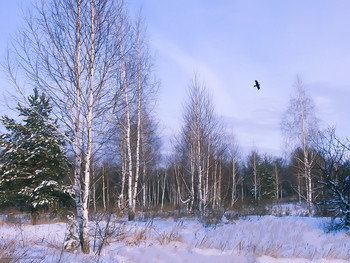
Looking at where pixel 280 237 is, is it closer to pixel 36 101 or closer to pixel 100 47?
pixel 100 47

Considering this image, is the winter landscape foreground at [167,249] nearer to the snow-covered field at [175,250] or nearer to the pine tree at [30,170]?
the snow-covered field at [175,250]

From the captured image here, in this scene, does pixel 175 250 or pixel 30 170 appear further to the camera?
pixel 30 170

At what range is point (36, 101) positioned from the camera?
12172mm

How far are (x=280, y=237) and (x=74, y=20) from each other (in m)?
7.70

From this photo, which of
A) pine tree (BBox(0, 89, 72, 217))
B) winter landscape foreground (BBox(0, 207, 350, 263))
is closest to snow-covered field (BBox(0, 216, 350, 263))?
winter landscape foreground (BBox(0, 207, 350, 263))

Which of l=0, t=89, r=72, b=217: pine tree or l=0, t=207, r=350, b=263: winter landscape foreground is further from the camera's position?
l=0, t=89, r=72, b=217: pine tree

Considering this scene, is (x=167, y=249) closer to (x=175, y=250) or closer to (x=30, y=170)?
(x=175, y=250)

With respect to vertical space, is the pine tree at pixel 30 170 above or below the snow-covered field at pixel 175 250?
above

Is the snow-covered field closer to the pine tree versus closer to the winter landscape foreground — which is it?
the winter landscape foreground

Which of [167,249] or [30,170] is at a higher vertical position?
[30,170]

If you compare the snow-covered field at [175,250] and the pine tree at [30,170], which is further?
the pine tree at [30,170]

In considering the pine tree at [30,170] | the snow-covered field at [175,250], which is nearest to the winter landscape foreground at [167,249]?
the snow-covered field at [175,250]

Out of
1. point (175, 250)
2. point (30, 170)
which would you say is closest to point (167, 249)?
point (175, 250)

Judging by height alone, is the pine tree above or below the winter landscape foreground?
above
